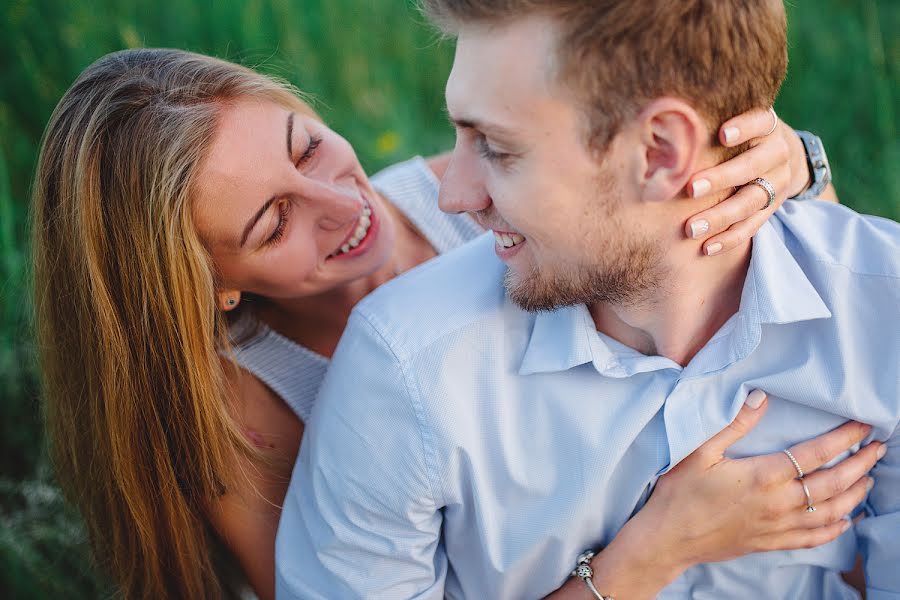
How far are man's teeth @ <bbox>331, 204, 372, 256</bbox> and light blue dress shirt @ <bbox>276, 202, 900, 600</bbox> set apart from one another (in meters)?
0.45

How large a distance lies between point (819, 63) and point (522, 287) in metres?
2.49

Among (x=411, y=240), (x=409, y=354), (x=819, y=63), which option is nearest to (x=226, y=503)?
(x=409, y=354)

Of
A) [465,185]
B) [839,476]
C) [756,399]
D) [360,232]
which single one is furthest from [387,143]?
[839,476]

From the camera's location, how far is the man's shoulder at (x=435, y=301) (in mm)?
1757

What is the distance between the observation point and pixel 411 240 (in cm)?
269

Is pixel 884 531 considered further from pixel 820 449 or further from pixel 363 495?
pixel 363 495

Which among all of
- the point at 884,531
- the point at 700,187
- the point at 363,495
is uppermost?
the point at 700,187

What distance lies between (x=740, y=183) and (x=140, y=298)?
1350 millimetres

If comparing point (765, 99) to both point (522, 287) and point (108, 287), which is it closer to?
point (522, 287)

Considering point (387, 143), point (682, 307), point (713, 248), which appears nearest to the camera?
point (713, 248)

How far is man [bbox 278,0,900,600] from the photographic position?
5.16 ft

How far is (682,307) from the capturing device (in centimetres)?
175

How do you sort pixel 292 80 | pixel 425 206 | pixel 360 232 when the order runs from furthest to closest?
pixel 292 80 < pixel 425 206 < pixel 360 232

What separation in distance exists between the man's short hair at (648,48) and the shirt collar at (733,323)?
371mm
